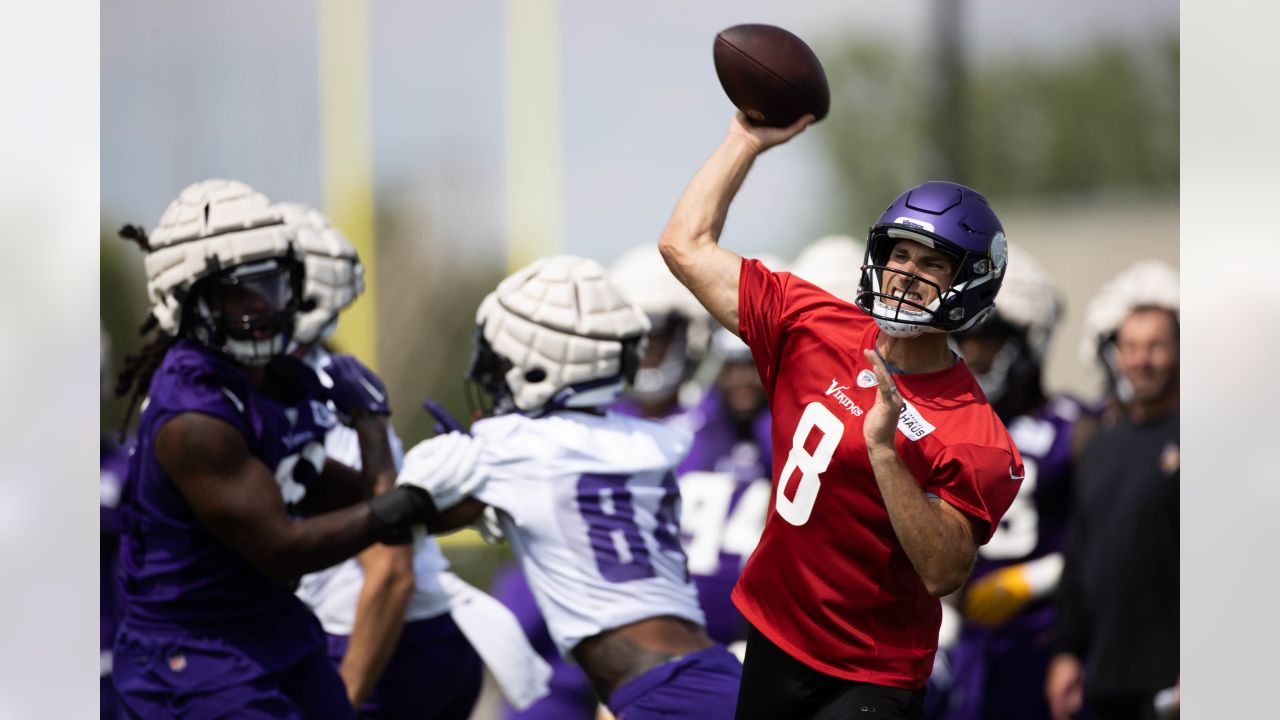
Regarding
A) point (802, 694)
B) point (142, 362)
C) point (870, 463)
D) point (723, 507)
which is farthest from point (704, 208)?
point (723, 507)

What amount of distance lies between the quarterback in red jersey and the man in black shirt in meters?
2.67

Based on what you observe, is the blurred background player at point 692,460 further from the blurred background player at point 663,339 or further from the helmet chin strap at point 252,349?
the helmet chin strap at point 252,349

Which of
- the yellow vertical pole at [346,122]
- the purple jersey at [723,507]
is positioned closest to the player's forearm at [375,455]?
the purple jersey at [723,507]

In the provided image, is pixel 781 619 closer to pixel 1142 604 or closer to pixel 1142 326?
pixel 1142 604

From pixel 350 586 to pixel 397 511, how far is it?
103 centimetres

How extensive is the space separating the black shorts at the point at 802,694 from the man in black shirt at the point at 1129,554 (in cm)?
269

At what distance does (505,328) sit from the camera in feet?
13.8

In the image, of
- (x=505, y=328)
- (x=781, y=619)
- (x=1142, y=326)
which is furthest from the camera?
(x=1142, y=326)

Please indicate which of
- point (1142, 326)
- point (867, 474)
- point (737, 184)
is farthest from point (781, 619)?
point (1142, 326)

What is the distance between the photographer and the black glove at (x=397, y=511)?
12.8 feet

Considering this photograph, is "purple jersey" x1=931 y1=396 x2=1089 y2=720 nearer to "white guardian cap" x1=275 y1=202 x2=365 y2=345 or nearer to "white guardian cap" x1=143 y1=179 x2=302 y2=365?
"white guardian cap" x1=275 y1=202 x2=365 y2=345

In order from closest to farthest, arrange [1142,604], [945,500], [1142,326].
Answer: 1. [945,500]
2. [1142,604]
3. [1142,326]

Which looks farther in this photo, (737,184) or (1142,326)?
(1142,326)
